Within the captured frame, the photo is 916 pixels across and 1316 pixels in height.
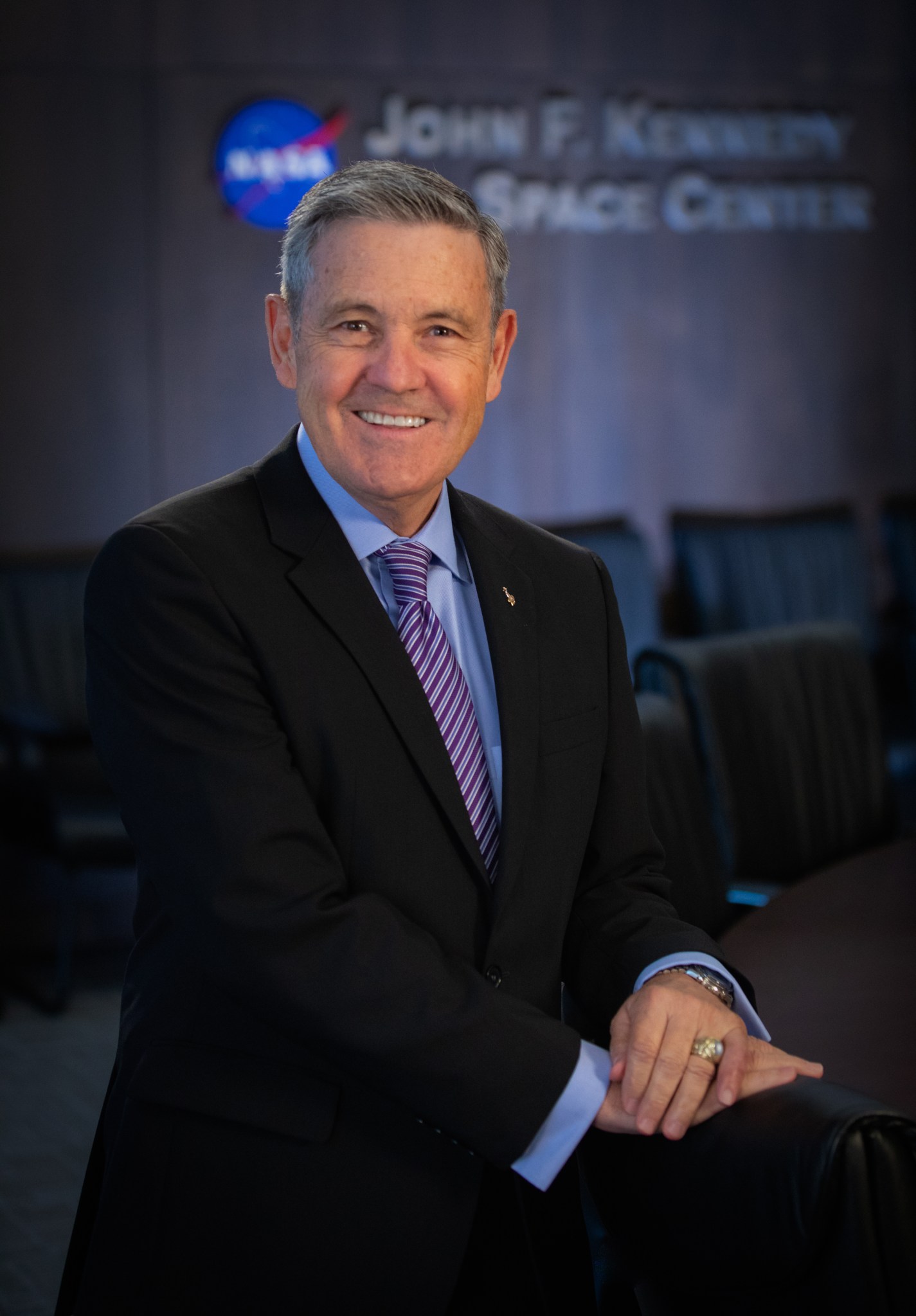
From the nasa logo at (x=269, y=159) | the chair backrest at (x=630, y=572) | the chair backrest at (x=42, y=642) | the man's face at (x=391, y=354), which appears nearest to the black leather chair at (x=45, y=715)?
the chair backrest at (x=42, y=642)

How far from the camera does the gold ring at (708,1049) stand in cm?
130

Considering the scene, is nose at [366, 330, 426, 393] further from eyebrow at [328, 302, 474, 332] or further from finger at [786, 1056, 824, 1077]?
finger at [786, 1056, 824, 1077]

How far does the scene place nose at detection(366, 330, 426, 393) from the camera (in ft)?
4.64

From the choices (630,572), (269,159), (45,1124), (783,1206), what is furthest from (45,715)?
(783,1206)

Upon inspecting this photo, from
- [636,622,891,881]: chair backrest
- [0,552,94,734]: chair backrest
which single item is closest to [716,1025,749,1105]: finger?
[636,622,891,881]: chair backrest

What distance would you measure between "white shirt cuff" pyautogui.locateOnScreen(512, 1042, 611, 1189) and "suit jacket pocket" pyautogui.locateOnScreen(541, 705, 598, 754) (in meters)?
0.35

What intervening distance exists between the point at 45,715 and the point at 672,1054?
133 inches

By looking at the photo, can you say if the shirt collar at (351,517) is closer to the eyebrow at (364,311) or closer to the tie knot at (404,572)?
the tie knot at (404,572)

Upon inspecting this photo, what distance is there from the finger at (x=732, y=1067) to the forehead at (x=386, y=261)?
2.61ft

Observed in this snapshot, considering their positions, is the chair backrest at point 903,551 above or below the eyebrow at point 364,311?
below

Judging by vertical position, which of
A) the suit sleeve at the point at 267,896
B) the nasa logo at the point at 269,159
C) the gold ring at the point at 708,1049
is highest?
the nasa logo at the point at 269,159

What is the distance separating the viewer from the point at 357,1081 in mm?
1347

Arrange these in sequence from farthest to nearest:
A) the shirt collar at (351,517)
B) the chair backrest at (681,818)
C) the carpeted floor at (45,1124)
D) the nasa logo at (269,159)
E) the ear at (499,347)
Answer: the nasa logo at (269,159)
the carpeted floor at (45,1124)
the chair backrest at (681,818)
the ear at (499,347)
the shirt collar at (351,517)

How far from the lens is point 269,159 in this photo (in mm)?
4953
